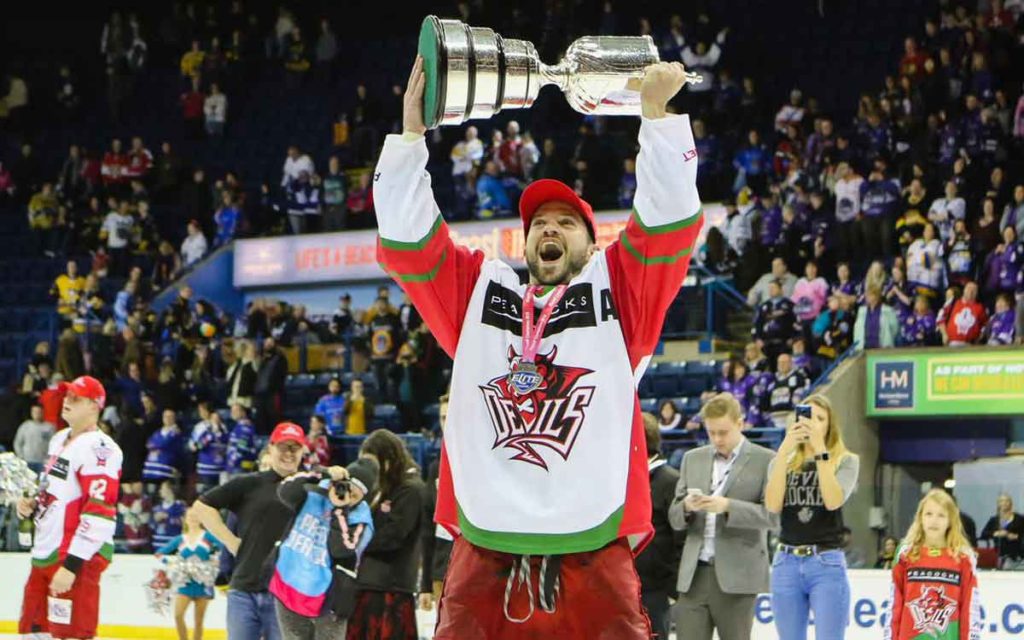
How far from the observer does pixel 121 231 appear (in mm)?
24391

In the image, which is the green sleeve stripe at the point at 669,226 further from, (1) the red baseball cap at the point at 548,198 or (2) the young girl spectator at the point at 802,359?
(2) the young girl spectator at the point at 802,359

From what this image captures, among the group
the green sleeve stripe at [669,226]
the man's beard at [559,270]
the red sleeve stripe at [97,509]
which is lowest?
the red sleeve stripe at [97,509]

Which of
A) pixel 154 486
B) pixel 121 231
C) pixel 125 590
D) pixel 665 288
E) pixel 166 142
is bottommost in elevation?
pixel 125 590

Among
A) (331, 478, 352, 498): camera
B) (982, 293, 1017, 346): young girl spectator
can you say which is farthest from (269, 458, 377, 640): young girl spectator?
(982, 293, 1017, 346): young girl spectator

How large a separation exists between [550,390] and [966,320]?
12.0m

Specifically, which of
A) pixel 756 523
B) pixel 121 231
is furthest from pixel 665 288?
pixel 121 231

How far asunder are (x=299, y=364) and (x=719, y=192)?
19.3ft

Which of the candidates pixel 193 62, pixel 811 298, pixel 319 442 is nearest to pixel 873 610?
pixel 811 298

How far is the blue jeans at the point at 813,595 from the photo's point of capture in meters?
7.92

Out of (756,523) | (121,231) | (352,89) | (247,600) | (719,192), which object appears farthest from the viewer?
(352,89)

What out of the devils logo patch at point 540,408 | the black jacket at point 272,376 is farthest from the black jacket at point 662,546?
the black jacket at point 272,376

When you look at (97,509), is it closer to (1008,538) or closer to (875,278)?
(1008,538)

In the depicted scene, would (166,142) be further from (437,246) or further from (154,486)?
(437,246)

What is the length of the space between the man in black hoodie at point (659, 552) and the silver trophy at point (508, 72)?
3.62 metres
